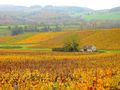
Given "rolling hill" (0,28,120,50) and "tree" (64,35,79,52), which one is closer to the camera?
"tree" (64,35,79,52)

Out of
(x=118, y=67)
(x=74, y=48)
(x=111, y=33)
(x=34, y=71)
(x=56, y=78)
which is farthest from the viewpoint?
(x=111, y=33)

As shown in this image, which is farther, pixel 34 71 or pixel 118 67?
pixel 118 67

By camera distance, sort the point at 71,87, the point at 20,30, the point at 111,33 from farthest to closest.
Answer: the point at 20,30 → the point at 111,33 → the point at 71,87

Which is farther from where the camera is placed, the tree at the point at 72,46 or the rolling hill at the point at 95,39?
the rolling hill at the point at 95,39

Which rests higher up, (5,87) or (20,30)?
(5,87)

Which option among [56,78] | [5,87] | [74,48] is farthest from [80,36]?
[5,87]

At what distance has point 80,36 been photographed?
117m

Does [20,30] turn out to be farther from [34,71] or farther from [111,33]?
[34,71]

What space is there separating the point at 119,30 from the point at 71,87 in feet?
262

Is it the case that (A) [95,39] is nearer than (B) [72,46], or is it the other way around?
(B) [72,46]

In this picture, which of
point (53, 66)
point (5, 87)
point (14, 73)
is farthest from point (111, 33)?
point (5, 87)

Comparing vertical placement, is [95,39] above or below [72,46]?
below

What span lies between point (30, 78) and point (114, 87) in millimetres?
9580

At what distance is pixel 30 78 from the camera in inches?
1702
